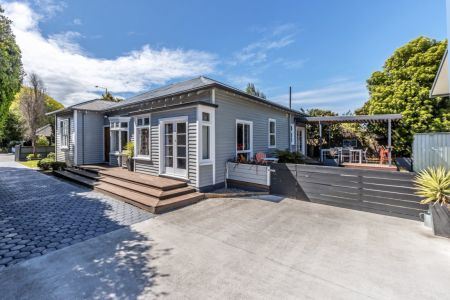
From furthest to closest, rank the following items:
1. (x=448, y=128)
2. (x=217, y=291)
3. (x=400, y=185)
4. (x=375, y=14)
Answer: (x=448, y=128) < (x=375, y=14) < (x=400, y=185) < (x=217, y=291)

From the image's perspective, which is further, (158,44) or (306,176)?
(158,44)

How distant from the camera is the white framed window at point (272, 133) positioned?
35.6 feet

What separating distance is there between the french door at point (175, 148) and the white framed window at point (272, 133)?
5189mm

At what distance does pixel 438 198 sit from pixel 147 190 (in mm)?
7350

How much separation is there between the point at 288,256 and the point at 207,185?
4.19m

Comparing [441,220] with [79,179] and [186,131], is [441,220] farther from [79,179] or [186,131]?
[79,179]

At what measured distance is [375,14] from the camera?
314 inches

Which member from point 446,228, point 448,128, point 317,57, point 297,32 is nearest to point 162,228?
point 446,228

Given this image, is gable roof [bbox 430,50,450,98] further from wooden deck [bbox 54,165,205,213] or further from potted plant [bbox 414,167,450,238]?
wooden deck [bbox 54,165,205,213]

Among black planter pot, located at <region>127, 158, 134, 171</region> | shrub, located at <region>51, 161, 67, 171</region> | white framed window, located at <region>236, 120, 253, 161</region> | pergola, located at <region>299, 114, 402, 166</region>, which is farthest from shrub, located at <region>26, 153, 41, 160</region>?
pergola, located at <region>299, 114, 402, 166</region>

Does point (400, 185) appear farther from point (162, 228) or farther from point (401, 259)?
point (162, 228)

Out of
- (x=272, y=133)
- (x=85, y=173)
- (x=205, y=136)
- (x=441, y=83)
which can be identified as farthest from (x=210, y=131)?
(x=441, y=83)

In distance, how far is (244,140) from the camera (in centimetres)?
888

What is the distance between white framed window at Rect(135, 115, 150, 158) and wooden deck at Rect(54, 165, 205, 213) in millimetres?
1218
